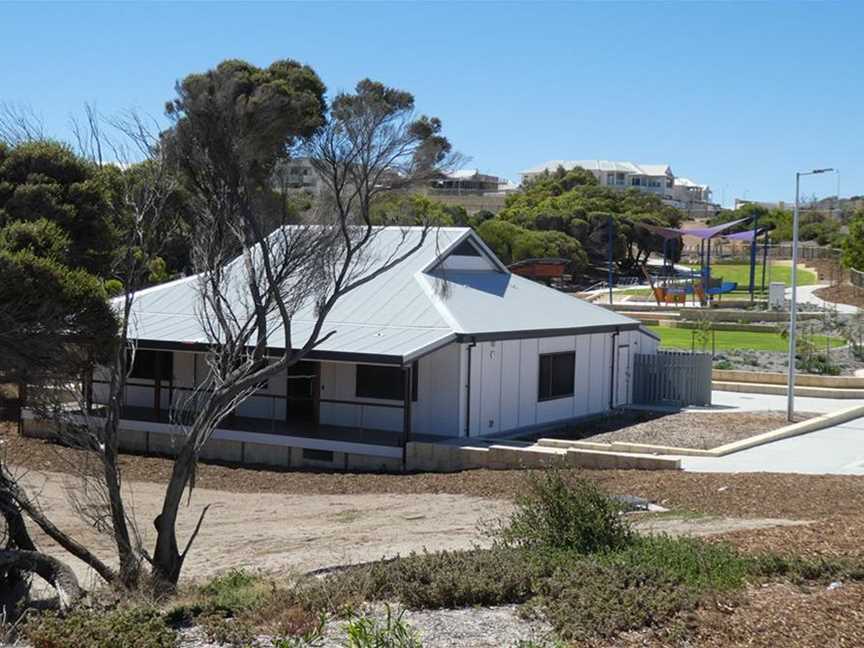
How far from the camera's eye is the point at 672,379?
3134 centimetres

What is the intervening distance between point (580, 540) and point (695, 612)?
7.75 ft

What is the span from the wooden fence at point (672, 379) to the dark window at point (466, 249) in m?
5.21

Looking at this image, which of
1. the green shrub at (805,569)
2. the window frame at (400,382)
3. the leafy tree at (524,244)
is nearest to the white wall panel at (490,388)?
the window frame at (400,382)

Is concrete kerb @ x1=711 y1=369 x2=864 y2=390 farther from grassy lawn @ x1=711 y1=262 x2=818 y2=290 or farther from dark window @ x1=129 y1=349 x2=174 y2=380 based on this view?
grassy lawn @ x1=711 y1=262 x2=818 y2=290

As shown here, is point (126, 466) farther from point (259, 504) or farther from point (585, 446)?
point (585, 446)

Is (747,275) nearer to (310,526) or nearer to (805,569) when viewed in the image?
(310,526)

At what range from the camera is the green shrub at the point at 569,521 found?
11.4 m

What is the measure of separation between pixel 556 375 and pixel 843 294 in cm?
4255

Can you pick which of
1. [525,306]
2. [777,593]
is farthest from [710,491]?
[525,306]

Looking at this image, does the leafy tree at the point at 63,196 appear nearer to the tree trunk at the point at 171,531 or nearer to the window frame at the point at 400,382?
the tree trunk at the point at 171,531

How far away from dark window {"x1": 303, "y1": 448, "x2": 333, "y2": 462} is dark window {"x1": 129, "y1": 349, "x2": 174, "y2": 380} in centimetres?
541

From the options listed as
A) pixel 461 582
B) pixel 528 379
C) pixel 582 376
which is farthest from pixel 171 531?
pixel 582 376

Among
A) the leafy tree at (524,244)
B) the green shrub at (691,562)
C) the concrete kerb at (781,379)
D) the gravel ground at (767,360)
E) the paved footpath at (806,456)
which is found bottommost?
the paved footpath at (806,456)

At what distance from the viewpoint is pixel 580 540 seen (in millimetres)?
11359
